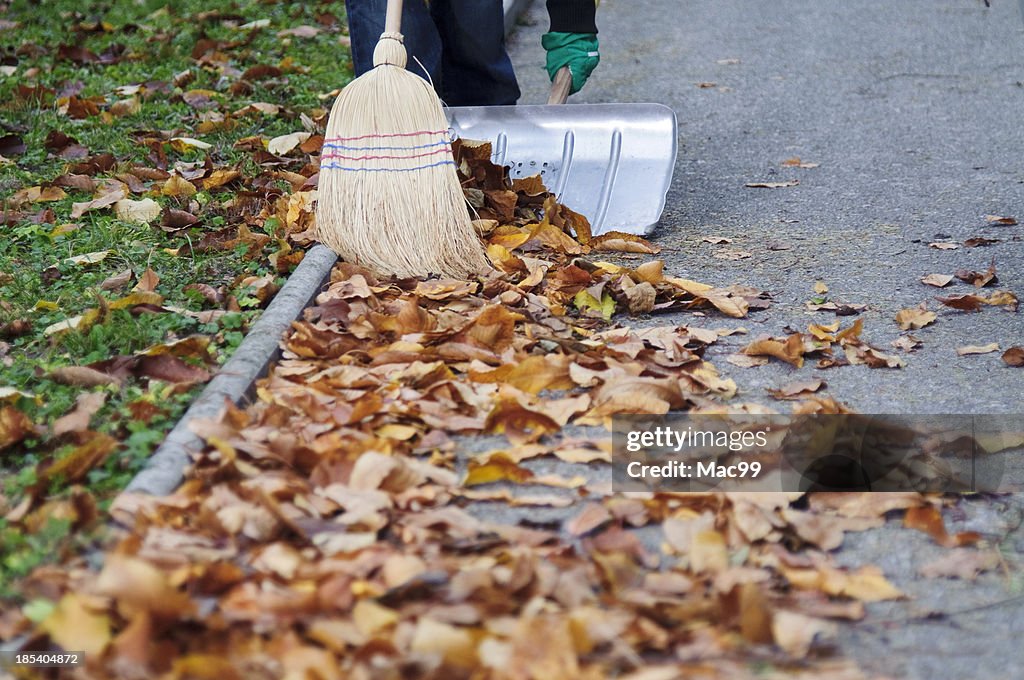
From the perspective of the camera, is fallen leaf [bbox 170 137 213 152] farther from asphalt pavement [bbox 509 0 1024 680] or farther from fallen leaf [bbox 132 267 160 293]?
asphalt pavement [bbox 509 0 1024 680]

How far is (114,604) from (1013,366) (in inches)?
80.5

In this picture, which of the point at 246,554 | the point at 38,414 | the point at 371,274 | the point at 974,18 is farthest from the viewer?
the point at 974,18

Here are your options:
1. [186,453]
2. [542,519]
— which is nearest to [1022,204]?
[542,519]

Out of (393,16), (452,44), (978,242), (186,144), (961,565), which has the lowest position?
(961,565)

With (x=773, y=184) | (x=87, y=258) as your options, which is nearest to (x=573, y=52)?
(x=773, y=184)

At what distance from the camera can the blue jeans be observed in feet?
11.9

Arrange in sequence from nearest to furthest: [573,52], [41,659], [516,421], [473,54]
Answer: [41,659], [516,421], [573,52], [473,54]

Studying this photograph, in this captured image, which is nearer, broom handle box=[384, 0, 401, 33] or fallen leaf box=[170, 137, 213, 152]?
broom handle box=[384, 0, 401, 33]

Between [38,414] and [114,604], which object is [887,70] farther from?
[114,604]

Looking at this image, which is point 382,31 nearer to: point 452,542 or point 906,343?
point 906,343

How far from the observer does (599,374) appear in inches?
94.5

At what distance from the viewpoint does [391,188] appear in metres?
2.97

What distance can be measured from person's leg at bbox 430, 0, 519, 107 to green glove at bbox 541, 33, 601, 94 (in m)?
0.23

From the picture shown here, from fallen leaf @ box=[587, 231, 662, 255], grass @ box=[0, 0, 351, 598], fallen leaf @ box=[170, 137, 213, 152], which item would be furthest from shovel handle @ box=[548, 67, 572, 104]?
fallen leaf @ box=[170, 137, 213, 152]
